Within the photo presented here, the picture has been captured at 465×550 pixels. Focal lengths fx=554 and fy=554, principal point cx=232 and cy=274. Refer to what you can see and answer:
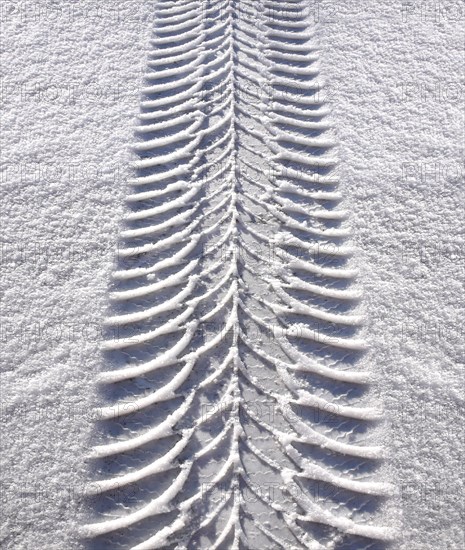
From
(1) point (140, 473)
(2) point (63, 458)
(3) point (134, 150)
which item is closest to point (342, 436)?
(1) point (140, 473)

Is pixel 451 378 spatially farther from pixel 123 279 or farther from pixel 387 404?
pixel 123 279

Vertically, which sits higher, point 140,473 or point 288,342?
point 288,342

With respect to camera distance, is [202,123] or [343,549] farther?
[202,123]

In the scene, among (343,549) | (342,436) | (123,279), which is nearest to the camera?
(343,549)

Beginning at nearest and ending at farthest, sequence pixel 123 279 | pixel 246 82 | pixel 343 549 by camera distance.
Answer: pixel 343 549, pixel 123 279, pixel 246 82
